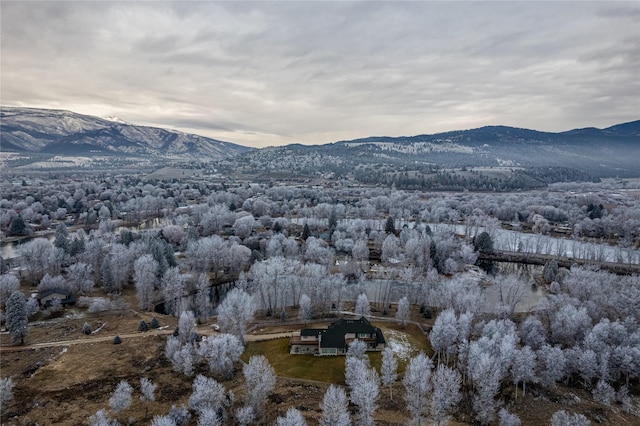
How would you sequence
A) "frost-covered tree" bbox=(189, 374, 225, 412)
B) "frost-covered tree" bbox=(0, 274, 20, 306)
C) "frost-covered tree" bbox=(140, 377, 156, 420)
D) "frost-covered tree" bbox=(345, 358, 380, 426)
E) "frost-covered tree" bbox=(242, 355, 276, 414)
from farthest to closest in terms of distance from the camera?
"frost-covered tree" bbox=(0, 274, 20, 306) → "frost-covered tree" bbox=(140, 377, 156, 420) → "frost-covered tree" bbox=(242, 355, 276, 414) → "frost-covered tree" bbox=(189, 374, 225, 412) → "frost-covered tree" bbox=(345, 358, 380, 426)

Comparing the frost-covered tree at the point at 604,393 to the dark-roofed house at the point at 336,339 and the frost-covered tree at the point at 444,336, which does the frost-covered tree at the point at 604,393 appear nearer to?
the frost-covered tree at the point at 444,336

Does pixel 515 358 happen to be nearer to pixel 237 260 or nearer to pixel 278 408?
pixel 278 408

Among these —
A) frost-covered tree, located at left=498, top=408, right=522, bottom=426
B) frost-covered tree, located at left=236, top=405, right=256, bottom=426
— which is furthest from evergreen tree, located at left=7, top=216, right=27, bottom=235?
frost-covered tree, located at left=498, top=408, right=522, bottom=426

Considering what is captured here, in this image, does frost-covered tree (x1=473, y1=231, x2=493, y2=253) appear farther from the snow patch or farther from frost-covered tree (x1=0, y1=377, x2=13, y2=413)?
frost-covered tree (x1=0, y1=377, x2=13, y2=413)

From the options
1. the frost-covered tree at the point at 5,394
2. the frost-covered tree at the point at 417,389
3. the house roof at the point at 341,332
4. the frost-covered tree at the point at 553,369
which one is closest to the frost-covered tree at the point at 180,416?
the frost-covered tree at the point at 5,394

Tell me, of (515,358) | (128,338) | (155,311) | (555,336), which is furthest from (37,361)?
(555,336)
